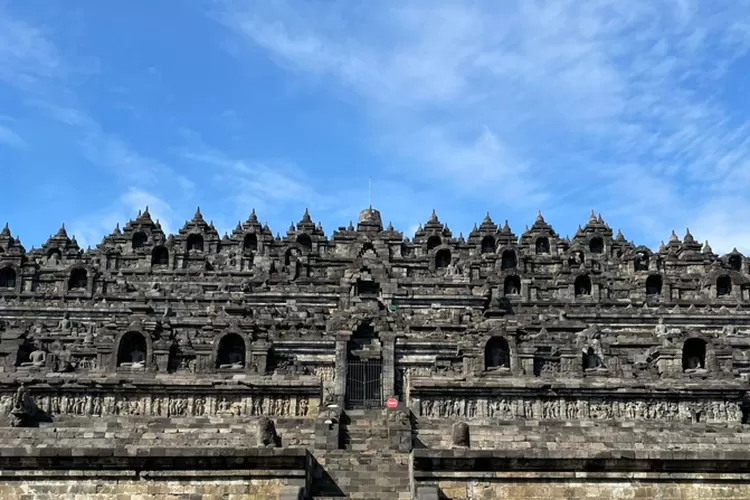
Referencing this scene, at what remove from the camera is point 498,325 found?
130 feet

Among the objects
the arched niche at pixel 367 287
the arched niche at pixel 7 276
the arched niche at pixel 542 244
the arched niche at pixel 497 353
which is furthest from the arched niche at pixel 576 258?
the arched niche at pixel 7 276

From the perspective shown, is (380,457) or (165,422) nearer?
(380,457)

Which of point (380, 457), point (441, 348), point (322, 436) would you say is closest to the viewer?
point (380, 457)

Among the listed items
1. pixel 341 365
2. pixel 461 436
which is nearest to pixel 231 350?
pixel 341 365

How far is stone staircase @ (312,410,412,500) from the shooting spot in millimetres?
25438

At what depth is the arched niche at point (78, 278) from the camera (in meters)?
56.8

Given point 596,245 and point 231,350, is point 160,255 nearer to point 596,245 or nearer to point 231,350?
point 231,350

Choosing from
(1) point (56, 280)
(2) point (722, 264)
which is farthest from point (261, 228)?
(2) point (722, 264)

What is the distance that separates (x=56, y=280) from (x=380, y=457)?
117 feet

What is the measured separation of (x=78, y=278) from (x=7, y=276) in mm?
5311

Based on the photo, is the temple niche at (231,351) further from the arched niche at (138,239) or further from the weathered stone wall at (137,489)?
the arched niche at (138,239)

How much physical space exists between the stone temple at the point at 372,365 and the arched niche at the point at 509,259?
9 centimetres

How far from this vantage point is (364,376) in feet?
126

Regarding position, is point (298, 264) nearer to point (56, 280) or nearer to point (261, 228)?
point (261, 228)
